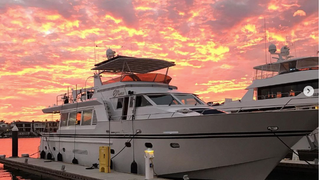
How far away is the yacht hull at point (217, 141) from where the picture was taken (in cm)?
928

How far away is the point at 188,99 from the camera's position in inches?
513

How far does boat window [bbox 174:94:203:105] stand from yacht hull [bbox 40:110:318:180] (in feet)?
6.63

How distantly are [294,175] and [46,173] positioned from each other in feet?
37.7

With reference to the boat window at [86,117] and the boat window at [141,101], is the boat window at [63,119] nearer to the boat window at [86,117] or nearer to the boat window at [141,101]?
the boat window at [86,117]

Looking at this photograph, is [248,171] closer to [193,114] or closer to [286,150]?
[286,150]

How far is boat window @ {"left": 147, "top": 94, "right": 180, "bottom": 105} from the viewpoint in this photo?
12383mm

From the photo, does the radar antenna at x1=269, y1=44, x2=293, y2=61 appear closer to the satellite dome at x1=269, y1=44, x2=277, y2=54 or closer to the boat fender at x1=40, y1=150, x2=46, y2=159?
the satellite dome at x1=269, y1=44, x2=277, y2=54

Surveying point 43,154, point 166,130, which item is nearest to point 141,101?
point 166,130

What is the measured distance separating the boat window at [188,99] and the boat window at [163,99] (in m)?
0.35

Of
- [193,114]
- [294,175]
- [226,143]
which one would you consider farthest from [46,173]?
[294,175]

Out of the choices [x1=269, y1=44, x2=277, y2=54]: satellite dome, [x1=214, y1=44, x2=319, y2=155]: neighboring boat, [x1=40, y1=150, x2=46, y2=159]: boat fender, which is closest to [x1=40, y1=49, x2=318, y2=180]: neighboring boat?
[x1=40, y1=150, x2=46, y2=159]: boat fender

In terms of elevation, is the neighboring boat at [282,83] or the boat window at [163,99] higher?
the neighboring boat at [282,83]

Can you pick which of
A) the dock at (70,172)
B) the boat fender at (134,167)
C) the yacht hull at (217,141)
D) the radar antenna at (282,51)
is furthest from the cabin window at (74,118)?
the radar antenna at (282,51)

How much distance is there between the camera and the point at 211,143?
1012 centimetres
